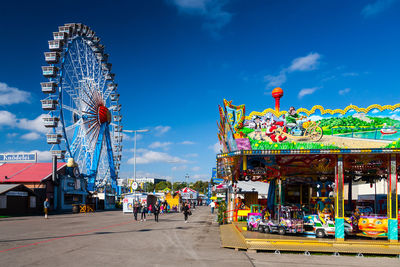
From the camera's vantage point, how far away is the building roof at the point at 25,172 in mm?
42719

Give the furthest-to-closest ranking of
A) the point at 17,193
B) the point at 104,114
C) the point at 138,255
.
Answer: the point at 104,114, the point at 17,193, the point at 138,255

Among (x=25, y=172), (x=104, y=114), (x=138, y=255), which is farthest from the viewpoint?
(x=104, y=114)

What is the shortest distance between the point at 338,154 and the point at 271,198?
8159 mm

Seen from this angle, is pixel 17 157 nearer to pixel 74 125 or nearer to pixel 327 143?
pixel 74 125

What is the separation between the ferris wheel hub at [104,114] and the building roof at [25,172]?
8035mm

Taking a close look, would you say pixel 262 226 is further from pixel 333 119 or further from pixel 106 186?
pixel 106 186

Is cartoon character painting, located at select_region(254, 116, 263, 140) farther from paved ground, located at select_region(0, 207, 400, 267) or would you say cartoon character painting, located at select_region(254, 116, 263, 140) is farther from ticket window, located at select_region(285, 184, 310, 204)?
ticket window, located at select_region(285, 184, 310, 204)

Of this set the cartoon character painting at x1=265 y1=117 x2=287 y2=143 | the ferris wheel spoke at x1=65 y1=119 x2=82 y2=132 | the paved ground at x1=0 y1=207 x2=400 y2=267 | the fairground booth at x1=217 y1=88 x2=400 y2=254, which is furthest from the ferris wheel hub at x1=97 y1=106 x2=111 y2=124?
the cartoon character painting at x1=265 y1=117 x2=287 y2=143

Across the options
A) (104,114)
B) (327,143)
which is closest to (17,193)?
(104,114)

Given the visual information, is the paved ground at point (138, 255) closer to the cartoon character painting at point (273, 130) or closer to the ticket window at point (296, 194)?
the cartoon character painting at point (273, 130)

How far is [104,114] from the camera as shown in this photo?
50375 millimetres

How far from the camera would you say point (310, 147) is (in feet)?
46.1

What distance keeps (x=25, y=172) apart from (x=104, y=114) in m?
12.8

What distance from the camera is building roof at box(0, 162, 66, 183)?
4272 cm
